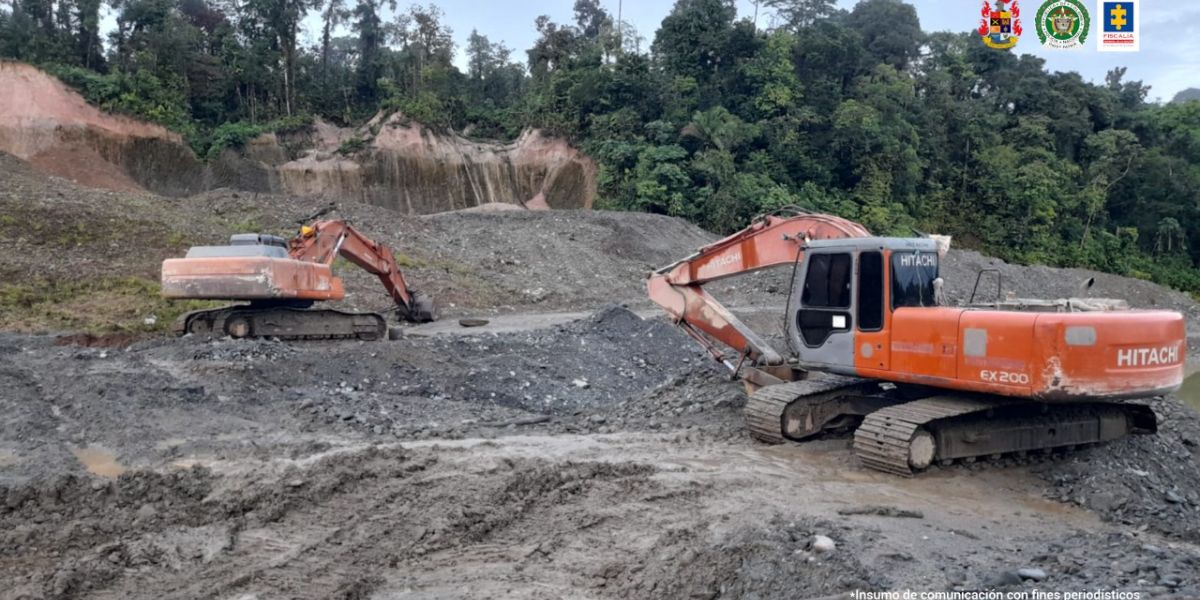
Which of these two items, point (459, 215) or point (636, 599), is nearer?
point (636, 599)

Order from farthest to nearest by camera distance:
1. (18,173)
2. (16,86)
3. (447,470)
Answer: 1. (16,86)
2. (18,173)
3. (447,470)

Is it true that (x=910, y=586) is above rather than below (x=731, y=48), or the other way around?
below

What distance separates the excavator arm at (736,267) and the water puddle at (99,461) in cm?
526

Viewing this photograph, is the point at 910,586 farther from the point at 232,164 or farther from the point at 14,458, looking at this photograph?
the point at 232,164

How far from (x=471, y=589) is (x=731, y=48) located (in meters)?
34.7

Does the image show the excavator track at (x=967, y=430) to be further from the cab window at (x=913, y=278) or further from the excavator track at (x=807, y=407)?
the cab window at (x=913, y=278)

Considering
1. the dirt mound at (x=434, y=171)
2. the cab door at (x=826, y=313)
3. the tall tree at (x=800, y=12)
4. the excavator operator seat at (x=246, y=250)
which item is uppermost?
the tall tree at (x=800, y=12)

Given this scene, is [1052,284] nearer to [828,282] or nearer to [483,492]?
[828,282]

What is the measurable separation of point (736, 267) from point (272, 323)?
6872 millimetres

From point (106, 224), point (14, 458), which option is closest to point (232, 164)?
point (106, 224)

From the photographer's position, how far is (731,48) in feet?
121

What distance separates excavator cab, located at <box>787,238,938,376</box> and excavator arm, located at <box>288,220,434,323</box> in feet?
24.2

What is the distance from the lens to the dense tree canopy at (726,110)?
33.8 m

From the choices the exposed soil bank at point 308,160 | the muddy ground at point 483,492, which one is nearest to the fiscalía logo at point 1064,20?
the muddy ground at point 483,492
